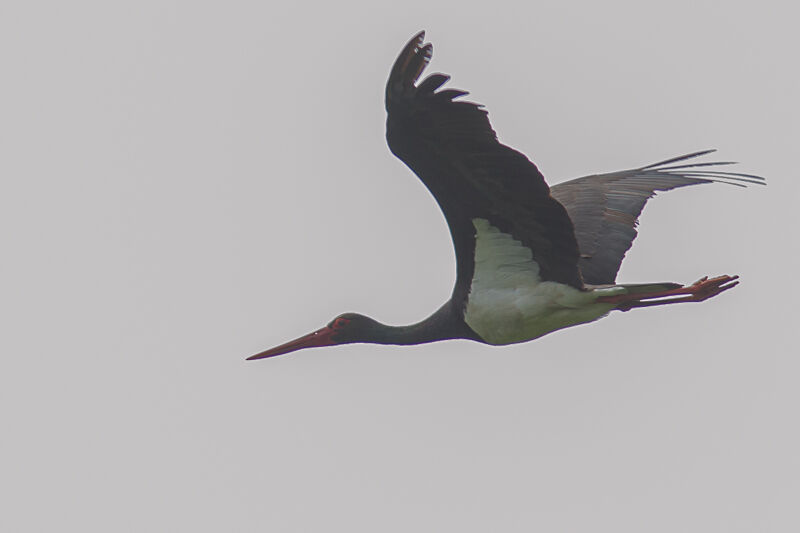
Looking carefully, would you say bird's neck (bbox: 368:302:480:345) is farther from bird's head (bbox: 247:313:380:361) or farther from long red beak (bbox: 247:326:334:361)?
long red beak (bbox: 247:326:334:361)

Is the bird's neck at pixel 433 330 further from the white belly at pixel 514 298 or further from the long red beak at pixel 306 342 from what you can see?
the long red beak at pixel 306 342

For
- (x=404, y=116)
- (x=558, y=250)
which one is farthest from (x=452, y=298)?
(x=404, y=116)

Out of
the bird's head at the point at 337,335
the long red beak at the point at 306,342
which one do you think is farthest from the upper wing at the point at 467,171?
the long red beak at the point at 306,342

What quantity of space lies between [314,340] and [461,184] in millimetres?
3311

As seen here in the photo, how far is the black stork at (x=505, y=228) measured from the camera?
31.3ft

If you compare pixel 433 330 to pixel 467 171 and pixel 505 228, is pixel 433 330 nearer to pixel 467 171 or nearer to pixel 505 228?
pixel 505 228

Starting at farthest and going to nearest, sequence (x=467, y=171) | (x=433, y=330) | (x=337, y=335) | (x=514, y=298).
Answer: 1. (x=337, y=335)
2. (x=433, y=330)
3. (x=514, y=298)
4. (x=467, y=171)

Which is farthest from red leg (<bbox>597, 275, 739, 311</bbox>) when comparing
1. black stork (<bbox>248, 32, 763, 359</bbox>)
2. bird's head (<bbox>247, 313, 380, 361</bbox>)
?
bird's head (<bbox>247, 313, 380, 361</bbox>)

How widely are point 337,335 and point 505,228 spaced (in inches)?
104

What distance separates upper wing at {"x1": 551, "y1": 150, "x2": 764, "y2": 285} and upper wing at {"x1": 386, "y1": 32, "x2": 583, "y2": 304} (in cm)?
111

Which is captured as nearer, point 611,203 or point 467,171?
point 467,171

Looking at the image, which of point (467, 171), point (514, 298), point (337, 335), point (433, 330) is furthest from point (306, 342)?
point (467, 171)

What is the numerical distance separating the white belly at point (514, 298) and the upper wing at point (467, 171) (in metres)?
0.08

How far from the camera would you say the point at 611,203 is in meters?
12.9
